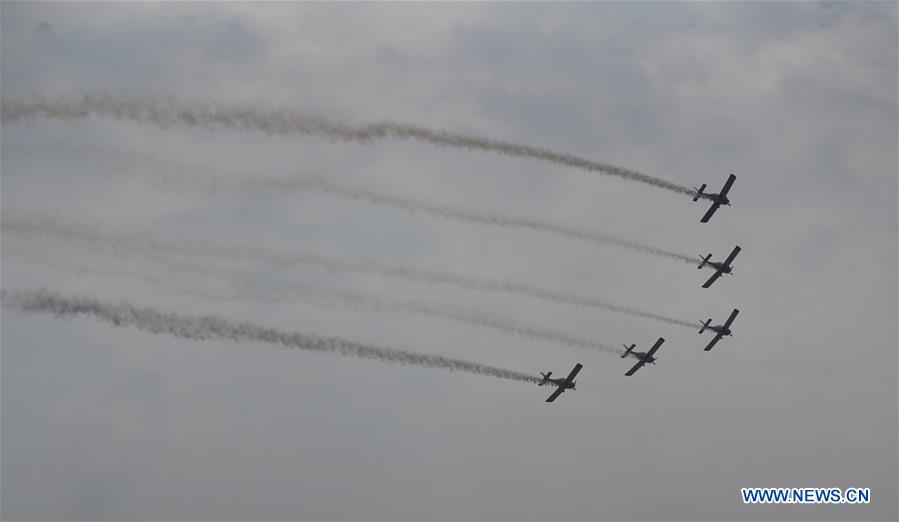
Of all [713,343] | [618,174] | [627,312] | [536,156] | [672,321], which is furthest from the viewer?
[713,343]

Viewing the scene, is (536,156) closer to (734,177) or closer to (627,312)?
(627,312)

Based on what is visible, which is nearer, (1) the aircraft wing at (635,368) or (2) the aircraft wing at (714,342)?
(1) the aircraft wing at (635,368)

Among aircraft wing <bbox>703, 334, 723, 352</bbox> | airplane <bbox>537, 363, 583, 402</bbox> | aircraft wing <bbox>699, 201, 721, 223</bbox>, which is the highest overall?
aircraft wing <bbox>699, 201, 721, 223</bbox>

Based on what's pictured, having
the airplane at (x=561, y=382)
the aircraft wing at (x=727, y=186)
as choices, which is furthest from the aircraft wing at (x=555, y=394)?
the aircraft wing at (x=727, y=186)

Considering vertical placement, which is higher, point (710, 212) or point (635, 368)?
point (710, 212)

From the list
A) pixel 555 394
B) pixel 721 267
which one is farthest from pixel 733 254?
pixel 555 394

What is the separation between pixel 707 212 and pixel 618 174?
11.9 metres

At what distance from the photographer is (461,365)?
69062mm

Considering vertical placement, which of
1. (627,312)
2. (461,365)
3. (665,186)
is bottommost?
(461,365)

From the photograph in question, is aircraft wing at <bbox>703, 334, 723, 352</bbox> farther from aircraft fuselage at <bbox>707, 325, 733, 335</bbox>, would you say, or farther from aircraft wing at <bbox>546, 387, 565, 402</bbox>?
aircraft wing at <bbox>546, 387, 565, 402</bbox>

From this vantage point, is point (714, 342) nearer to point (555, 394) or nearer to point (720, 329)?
point (720, 329)

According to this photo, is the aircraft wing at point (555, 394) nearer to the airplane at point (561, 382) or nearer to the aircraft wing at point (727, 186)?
the airplane at point (561, 382)

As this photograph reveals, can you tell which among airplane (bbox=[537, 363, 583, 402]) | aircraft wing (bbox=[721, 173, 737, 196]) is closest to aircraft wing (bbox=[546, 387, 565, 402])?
airplane (bbox=[537, 363, 583, 402])

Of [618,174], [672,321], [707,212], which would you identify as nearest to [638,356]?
[672,321]
